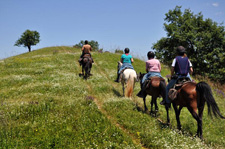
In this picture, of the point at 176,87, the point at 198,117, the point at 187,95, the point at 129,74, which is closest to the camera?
the point at 198,117

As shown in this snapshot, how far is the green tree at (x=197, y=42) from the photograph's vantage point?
33.8 m

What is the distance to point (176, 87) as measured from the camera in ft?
24.5

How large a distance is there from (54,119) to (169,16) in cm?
4431

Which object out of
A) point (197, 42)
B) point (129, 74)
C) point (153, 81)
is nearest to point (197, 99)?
point (153, 81)

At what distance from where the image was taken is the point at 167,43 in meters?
40.8

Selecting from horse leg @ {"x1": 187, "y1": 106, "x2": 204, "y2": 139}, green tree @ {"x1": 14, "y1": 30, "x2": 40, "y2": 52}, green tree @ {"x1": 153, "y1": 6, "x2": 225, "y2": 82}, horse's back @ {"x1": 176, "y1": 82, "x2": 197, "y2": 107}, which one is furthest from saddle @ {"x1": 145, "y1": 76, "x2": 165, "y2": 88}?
green tree @ {"x1": 14, "y1": 30, "x2": 40, "y2": 52}

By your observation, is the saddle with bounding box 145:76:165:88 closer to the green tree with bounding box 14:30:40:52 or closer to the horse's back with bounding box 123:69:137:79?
the horse's back with bounding box 123:69:137:79

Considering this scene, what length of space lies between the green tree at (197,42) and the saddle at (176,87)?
1214 inches

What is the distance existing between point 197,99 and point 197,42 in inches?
1305

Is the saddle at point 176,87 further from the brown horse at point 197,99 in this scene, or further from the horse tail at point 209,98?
the horse tail at point 209,98

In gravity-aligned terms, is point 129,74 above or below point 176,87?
above

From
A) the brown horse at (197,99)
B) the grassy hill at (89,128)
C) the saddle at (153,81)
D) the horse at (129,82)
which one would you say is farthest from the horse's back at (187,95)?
the horse at (129,82)

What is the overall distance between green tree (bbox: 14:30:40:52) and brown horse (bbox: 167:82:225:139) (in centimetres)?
9676

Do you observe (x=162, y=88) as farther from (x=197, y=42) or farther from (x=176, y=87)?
(x=197, y=42)
